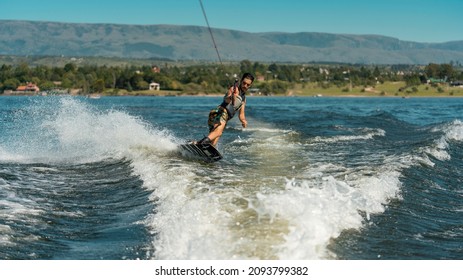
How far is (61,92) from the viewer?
431 feet

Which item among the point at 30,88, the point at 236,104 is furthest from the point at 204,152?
the point at 30,88

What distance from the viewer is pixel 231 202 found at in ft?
30.4

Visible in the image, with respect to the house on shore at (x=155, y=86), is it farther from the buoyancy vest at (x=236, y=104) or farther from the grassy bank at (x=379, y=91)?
the buoyancy vest at (x=236, y=104)

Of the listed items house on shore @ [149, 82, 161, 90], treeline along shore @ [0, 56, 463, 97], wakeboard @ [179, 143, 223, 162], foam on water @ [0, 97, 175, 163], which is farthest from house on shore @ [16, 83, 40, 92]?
wakeboard @ [179, 143, 223, 162]

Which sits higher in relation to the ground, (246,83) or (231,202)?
(246,83)

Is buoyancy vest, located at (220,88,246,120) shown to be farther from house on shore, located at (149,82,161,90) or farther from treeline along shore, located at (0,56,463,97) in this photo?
house on shore, located at (149,82,161,90)

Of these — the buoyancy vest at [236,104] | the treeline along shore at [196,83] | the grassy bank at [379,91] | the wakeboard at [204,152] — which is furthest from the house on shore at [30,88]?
the buoyancy vest at [236,104]

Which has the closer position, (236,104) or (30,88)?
(236,104)

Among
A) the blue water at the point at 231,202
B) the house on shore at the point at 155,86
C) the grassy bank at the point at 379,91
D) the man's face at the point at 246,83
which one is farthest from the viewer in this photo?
the grassy bank at the point at 379,91

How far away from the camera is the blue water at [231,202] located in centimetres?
762

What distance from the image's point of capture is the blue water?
7.62 metres

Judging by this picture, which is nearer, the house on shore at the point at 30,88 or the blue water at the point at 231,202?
the blue water at the point at 231,202

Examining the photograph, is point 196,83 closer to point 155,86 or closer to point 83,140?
point 155,86

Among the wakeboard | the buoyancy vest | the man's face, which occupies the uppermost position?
the man's face
